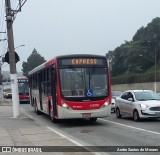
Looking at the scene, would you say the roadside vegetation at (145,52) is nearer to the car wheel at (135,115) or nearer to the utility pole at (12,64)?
the utility pole at (12,64)

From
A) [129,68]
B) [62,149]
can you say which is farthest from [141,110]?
[129,68]

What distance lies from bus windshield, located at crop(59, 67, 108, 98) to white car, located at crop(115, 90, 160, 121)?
2489 millimetres

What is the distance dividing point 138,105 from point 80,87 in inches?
138

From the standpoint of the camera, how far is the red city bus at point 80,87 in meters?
18.4

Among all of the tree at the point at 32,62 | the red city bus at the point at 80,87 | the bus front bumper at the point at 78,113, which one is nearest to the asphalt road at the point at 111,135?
the bus front bumper at the point at 78,113

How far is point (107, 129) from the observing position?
56.9 ft

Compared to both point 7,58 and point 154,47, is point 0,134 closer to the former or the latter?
point 7,58

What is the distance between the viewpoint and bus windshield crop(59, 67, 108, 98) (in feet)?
60.6

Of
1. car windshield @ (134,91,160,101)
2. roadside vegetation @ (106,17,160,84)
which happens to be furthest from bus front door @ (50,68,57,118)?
roadside vegetation @ (106,17,160,84)

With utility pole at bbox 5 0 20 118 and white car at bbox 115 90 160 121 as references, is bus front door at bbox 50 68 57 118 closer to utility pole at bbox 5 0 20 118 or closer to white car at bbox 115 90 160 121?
utility pole at bbox 5 0 20 118

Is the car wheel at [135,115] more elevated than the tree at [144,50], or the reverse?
the tree at [144,50]

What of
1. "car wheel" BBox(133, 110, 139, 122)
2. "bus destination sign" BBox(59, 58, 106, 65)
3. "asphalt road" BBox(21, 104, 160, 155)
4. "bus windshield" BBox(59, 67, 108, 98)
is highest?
"bus destination sign" BBox(59, 58, 106, 65)

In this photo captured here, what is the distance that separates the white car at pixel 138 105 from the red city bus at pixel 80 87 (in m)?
2.16

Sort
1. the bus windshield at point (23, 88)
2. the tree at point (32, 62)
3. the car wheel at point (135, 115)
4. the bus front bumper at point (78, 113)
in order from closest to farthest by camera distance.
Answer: the bus front bumper at point (78, 113)
the car wheel at point (135, 115)
the bus windshield at point (23, 88)
the tree at point (32, 62)
